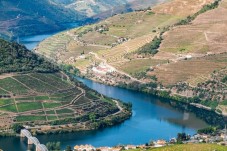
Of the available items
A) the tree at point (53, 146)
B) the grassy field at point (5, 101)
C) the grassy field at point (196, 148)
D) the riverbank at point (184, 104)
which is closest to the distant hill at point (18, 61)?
the grassy field at point (5, 101)

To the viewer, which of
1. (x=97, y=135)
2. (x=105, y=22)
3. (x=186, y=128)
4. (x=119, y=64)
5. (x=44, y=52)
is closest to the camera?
(x=97, y=135)

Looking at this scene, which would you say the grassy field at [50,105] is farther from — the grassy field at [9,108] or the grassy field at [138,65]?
the grassy field at [138,65]

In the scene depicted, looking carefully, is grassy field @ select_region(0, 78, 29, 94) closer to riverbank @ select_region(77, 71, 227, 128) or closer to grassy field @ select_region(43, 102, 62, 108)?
grassy field @ select_region(43, 102, 62, 108)

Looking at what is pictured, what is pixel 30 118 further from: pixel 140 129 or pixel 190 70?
pixel 190 70

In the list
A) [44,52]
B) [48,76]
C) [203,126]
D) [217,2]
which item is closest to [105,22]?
[44,52]

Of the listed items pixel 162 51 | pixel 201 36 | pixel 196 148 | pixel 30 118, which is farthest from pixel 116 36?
pixel 196 148

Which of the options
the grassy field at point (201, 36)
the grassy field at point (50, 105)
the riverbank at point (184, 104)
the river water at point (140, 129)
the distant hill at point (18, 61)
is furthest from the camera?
the grassy field at point (201, 36)

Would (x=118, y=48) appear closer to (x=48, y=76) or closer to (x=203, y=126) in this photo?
(x=48, y=76)
